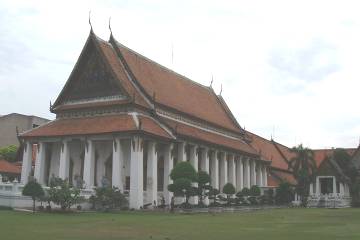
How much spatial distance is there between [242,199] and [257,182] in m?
15.7

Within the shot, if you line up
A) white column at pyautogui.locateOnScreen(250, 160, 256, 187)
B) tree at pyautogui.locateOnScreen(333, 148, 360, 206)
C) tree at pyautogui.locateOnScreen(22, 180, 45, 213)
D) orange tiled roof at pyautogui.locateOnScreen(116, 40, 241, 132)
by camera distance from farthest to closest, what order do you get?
1. white column at pyautogui.locateOnScreen(250, 160, 256, 187)
2. tree at pyautogui.locateOnScreen(333, 148, 360, 206)
3. orange tiled roof at pyautogui.locateOnScreen(116, 40, 241, 132)
4. tree at pyautogui.locateOnScreen(22, 180, 45, 213)

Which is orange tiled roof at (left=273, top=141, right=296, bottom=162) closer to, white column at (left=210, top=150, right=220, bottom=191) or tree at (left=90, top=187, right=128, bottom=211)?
white column at (left=210, top=150, right=220, bottom=191)

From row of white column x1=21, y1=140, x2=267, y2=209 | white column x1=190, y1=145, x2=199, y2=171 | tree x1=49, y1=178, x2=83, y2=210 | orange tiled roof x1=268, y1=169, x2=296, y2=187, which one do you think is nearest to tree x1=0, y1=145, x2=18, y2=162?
row of white column x1=21, y1=140, x2=267, y2=209

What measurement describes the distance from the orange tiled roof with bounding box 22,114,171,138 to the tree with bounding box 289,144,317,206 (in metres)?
21.4

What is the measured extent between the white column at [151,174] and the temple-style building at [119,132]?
0.21 feet

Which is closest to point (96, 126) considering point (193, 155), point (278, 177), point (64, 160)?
point (64, 160)

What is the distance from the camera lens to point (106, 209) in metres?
32.8

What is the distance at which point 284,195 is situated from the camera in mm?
52969

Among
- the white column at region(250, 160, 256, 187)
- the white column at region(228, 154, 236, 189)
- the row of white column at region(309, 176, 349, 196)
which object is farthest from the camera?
the white column at region(250, 160, 256, 187)

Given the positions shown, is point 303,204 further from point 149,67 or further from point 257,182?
point 149,67

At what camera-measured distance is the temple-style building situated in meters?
37.2

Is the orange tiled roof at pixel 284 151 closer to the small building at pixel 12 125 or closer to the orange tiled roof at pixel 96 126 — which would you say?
the small building at pixel 12 125

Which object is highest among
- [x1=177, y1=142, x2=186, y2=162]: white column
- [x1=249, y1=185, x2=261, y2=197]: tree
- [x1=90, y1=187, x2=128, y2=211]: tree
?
[x1=177, y1=142, x2=186, y2=162]: white column

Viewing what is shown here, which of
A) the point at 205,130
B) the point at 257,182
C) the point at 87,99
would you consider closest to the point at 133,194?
the point at 87,99
